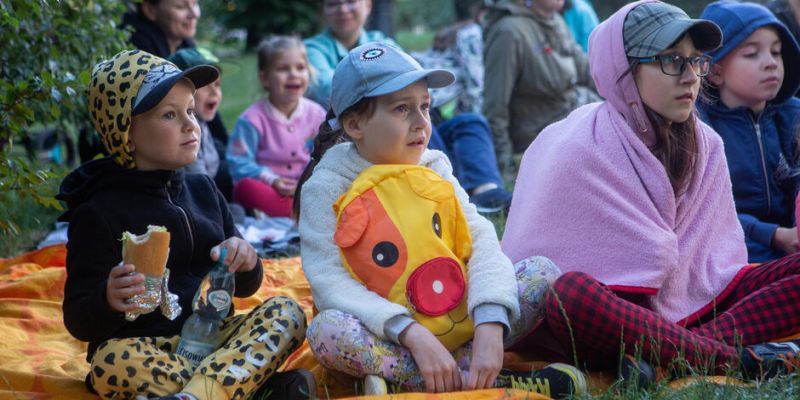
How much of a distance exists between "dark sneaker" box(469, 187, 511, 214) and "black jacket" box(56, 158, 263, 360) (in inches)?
110

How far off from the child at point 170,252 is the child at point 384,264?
0.18 meters

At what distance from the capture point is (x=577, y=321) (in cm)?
312

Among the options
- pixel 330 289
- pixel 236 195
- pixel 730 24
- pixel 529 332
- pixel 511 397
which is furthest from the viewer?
pixel 236 195

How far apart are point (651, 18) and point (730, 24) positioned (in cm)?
103

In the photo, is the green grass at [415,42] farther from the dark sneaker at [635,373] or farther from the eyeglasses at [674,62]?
the dark sneaker at [635,373]

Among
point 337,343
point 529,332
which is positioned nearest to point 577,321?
point 529,332

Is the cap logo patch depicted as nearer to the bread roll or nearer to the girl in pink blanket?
the girl in pink blanket

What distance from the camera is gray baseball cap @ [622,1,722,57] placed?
3414 millimetres

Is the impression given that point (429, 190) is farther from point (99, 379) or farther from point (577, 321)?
point (99, 379)

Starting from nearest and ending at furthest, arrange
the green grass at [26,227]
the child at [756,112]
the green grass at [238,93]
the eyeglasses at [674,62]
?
the eyeglasses at [674,62], the child at [756,112], the green grass at [26,227], the green grass at [238,93]

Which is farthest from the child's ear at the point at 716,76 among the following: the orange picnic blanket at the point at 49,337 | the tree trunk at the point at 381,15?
the tree trunk at the point at 381,15

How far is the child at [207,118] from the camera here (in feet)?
18.6

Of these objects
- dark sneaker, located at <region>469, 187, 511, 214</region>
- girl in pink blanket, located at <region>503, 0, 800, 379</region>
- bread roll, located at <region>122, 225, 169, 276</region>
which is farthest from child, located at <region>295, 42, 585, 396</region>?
dark sneaker, located at <region>469, 187, 511, 214</region>

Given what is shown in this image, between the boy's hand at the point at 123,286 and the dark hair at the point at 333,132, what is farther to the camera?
the dark hair at the point at 333,132
